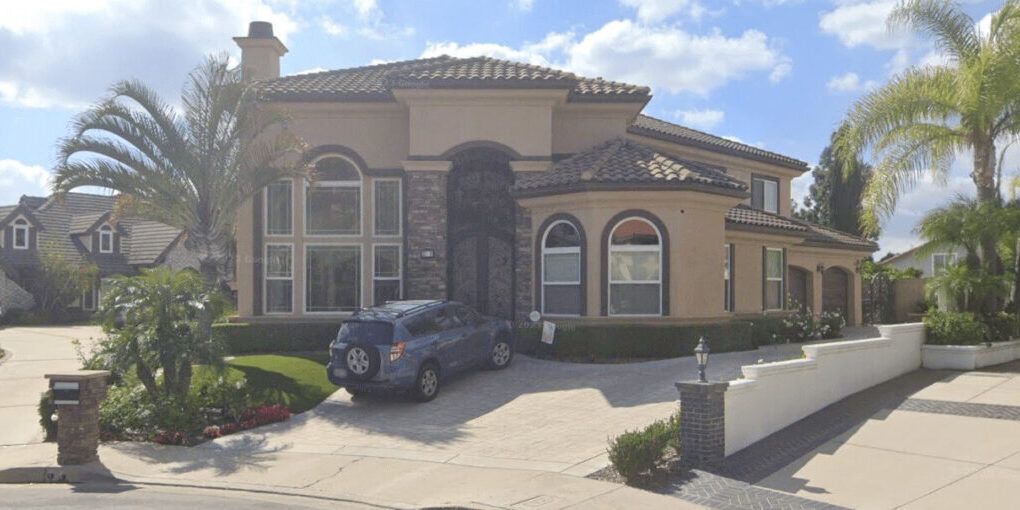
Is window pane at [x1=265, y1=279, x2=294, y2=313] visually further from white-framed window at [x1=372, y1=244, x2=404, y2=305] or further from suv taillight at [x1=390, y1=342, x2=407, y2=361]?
suv taillight at [x1=390, y1=342, x2=407, y2=361]

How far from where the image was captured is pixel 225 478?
1005cm

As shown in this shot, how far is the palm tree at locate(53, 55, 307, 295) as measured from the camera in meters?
16.2

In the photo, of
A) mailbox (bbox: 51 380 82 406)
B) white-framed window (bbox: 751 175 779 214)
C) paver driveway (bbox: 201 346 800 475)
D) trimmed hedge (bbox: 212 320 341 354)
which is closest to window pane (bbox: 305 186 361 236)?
trimmed hedge (bbox: 212 320 341 354)

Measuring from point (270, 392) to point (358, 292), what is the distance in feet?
20.7

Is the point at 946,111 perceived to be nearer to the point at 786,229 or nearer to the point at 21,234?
the point at 786,229

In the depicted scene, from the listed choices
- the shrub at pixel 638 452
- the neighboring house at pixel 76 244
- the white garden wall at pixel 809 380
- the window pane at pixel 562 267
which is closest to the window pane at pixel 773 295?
the white garden wall at pixel 809 380

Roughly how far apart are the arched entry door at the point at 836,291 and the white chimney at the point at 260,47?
19.0 metres

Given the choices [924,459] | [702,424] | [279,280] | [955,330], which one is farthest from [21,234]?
[924,459]

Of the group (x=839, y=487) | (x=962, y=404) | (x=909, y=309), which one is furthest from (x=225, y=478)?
(x=909, y=309)

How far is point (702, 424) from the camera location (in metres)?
9.47

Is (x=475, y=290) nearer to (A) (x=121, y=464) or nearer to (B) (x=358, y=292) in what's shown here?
(B) (x=358, y=292)

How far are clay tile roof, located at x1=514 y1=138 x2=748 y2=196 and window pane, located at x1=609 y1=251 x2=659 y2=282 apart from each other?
5.13ft

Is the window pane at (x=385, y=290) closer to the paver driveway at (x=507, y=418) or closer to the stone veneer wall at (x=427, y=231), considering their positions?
the stone veneer wall at (x=427, y=231)

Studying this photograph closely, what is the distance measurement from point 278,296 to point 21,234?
103 feet
